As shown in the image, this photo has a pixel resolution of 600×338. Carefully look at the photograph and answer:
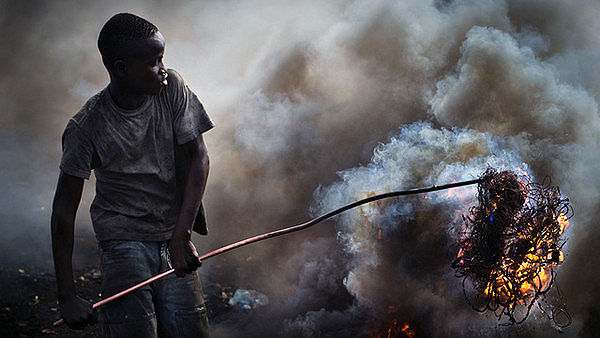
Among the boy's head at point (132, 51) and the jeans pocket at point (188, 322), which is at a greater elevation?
the boy's head at point (132, 51)

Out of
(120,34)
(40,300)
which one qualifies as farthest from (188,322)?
(40,300)

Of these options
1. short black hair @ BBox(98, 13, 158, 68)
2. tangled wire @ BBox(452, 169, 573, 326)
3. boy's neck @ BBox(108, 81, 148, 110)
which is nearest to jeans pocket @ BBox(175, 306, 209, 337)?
boy's neck @ BBox(108, 81, 148, 110)

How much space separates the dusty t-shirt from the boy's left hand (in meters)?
0.19

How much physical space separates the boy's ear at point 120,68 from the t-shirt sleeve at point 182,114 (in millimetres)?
Result: 340

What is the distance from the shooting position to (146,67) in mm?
3506

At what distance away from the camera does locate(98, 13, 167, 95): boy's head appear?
346cm

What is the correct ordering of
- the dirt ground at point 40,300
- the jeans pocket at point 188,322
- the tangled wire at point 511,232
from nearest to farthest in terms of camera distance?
the jeans pocket at point 188,322
the tangled wire at point 511,232
the dirt ground at point 40,300

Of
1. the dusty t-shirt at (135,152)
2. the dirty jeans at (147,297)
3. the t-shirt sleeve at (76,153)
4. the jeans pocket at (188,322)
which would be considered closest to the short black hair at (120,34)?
the dusty t-shirt at (135,152)

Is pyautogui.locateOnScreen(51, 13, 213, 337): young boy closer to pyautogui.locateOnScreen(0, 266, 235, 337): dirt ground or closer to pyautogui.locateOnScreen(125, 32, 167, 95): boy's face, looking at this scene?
pyautogui.locateOnScreen(125, 32, 167, 95): boy's face

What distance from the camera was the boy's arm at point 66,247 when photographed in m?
3.44

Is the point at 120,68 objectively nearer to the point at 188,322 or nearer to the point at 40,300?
the point at 188,322

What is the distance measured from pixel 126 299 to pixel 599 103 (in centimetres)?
602

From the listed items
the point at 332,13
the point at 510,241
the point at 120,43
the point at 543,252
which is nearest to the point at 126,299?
the point at 120,43

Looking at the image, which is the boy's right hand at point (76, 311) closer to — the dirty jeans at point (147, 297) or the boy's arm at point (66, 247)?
the boy's arm at point (66, 247)
